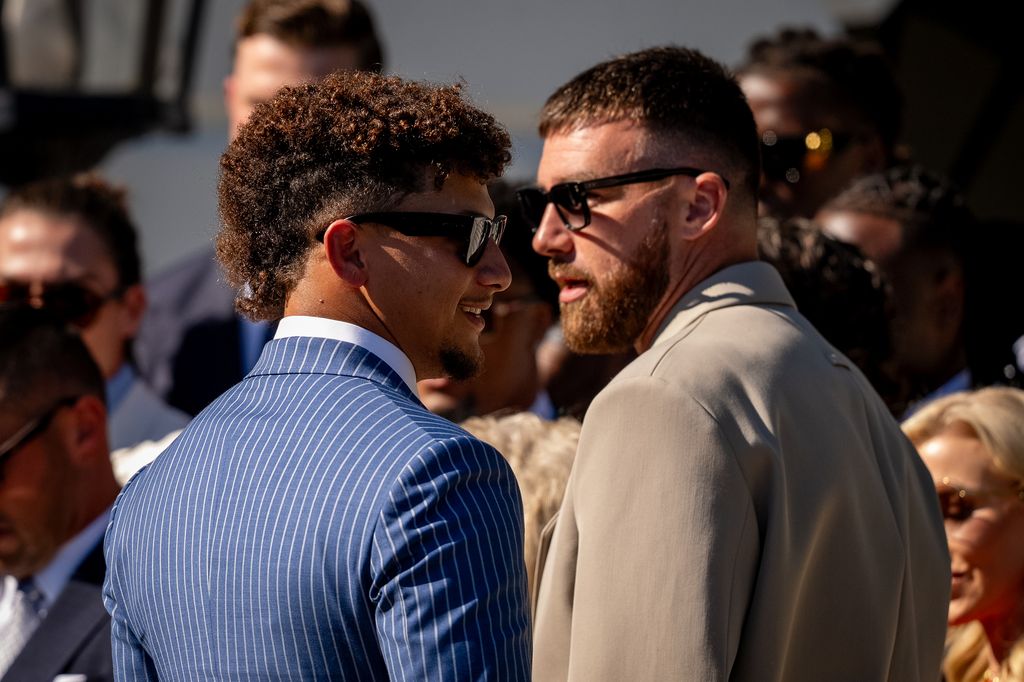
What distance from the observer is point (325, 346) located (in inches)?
68.7

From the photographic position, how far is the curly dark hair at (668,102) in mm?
2438

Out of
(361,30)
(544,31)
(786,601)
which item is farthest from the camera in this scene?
(544,31)

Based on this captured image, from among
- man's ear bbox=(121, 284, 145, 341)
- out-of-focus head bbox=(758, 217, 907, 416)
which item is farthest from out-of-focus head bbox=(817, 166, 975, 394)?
man's ear bbox=(121, 284, 145, 341)

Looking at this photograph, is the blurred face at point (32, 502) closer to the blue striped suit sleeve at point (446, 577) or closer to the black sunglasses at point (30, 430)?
the black sunglasses at point (30, 430)

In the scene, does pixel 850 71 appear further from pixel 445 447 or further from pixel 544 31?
pixel 445 447

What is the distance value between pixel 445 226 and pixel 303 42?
96.3 inches

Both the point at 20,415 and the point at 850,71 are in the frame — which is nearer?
the point at 20,415

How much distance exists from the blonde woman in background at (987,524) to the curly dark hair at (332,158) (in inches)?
58.1

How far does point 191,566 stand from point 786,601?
0.88m

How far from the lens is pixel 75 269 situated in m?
4.04

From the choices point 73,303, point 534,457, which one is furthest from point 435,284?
point 73,303

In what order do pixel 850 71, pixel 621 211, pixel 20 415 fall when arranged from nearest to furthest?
→ pixel 621 211
pixel 20 415
pixel 850 71

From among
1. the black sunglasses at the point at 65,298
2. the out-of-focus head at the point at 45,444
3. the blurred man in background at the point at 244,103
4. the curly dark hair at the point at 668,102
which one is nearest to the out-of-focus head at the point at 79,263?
the black sunglasses at the point at 65,298

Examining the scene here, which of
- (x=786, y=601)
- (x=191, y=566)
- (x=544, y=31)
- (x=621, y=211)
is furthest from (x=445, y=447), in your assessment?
(x=544, y=31)
